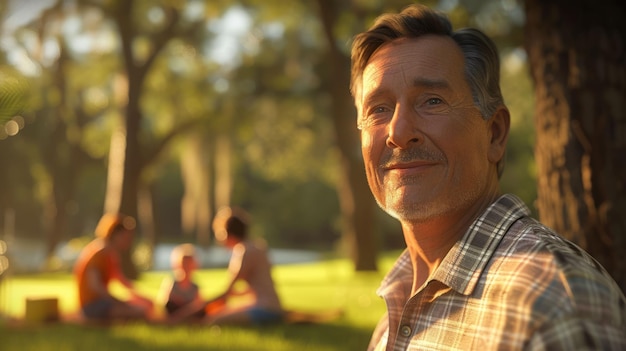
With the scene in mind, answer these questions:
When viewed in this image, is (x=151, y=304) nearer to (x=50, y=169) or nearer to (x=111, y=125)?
(x=111, y=125)

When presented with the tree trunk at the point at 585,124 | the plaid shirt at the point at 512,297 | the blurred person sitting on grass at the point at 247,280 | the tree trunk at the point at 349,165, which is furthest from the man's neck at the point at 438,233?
the tree trunk at the point at 349,165

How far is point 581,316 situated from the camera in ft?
4.98

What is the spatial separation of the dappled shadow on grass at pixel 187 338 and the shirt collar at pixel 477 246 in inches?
234

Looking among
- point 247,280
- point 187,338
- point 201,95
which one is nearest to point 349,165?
point 201,95

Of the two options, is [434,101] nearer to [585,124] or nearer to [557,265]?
[557,265]

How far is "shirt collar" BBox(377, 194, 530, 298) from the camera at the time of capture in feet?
5.86

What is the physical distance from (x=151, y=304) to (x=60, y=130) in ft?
80.7

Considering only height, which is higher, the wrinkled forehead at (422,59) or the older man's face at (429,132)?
the wrinkled forehead at (422,59)

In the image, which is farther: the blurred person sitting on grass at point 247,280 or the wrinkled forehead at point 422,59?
the blurred person sitting on grass at point 247,280

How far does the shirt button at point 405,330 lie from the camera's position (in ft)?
6.28

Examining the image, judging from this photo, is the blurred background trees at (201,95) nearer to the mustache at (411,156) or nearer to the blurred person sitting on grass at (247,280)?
the blurred person sitting on grass at (247,280)

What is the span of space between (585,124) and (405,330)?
7.98 ft

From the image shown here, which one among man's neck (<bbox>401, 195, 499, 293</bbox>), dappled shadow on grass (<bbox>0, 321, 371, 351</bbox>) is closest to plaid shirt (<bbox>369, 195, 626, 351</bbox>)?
man's neck (<bbox>401, 195, 499, 293</bbox>)

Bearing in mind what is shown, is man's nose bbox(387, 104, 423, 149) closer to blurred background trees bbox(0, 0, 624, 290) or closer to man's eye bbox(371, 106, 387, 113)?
man's eye bbox(371, 106, 387, 113)
